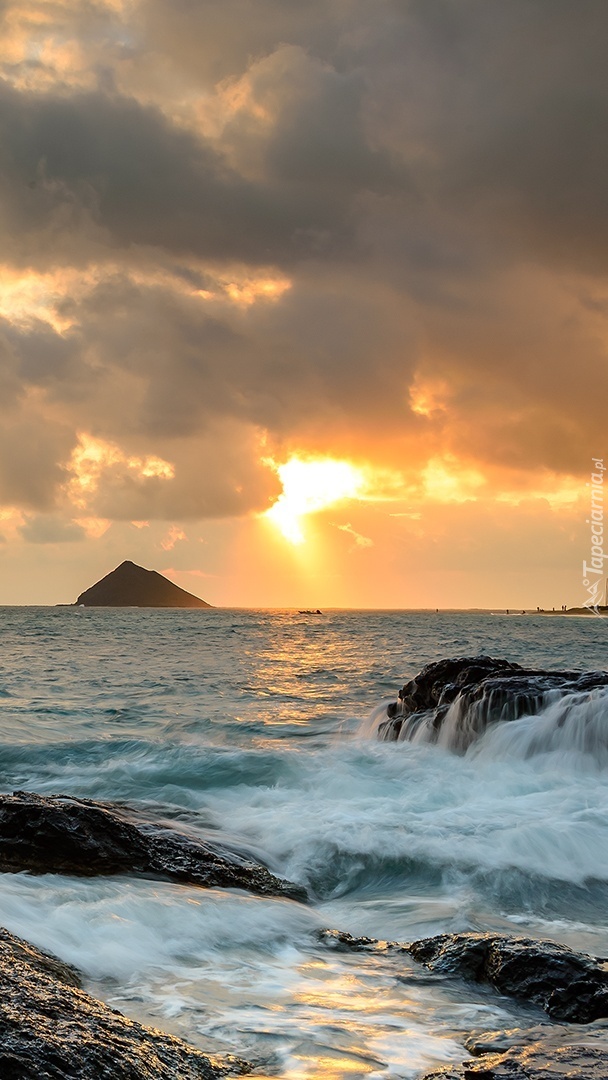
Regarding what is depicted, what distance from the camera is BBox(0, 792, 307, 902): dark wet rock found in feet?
26.7

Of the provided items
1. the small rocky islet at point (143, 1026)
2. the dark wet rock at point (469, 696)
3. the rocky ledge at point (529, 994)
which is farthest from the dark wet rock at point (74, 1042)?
the dark wet rock at point (469, 696)

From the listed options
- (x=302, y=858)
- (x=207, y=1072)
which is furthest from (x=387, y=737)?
(x=207, y=1072)

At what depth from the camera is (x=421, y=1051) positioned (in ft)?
15.8

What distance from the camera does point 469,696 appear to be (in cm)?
1836

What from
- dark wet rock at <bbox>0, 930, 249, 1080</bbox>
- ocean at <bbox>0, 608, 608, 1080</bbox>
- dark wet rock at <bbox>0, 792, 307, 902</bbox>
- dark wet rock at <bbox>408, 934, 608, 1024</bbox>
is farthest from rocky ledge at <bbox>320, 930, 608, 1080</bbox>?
dark wet rock at <bbox>0, 792, 307, 902</bbox>

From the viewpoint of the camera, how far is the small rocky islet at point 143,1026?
11.0 feet

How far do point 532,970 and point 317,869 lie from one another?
466 centimetres

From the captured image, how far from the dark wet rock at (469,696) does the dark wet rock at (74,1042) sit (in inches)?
547

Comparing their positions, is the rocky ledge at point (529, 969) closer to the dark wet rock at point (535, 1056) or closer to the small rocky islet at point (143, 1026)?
the small rocky islet at point (143, 1026)

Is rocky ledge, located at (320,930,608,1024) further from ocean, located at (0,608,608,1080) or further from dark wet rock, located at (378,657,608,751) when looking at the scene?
dark wet rock, located at (378,657,608,751)

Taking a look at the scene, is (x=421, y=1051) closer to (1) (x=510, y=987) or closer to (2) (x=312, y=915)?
(1) (x=510, y=987)

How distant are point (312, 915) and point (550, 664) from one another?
35051 millimetres

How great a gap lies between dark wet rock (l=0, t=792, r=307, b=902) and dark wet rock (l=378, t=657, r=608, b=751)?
367 inches

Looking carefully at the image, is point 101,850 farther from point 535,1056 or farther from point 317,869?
point 535,1056
